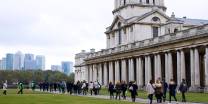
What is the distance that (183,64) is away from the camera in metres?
68.1

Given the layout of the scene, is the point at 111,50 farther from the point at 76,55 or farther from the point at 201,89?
the point at 76,55

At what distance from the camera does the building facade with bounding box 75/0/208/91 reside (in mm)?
65375

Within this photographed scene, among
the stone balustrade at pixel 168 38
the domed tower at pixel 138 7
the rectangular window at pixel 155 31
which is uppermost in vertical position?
the domed tower at pixel 138 7

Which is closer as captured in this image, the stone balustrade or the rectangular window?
the stone balustrade

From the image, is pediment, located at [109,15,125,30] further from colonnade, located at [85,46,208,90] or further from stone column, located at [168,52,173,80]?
stone column, located at [168,52,173,80]

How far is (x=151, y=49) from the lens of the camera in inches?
3039

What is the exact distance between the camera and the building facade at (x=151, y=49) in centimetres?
6538

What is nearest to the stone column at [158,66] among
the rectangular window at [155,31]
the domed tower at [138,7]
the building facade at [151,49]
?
the building facade at [151,49]

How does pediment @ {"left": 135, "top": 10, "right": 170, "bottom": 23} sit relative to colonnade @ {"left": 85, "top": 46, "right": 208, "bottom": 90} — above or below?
above

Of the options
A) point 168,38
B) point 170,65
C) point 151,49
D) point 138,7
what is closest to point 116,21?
point 138,7

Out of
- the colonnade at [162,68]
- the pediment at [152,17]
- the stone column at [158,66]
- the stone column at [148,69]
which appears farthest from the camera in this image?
the pediment at [152,17]

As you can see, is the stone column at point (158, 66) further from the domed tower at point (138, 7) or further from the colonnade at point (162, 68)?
the domed tower at point (138, 7)

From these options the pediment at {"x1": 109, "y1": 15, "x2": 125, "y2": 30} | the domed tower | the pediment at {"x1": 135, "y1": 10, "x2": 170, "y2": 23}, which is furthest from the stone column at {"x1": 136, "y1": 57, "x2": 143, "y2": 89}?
the domed tower

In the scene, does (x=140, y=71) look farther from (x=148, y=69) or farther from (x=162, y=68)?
(x=162, y=68)
